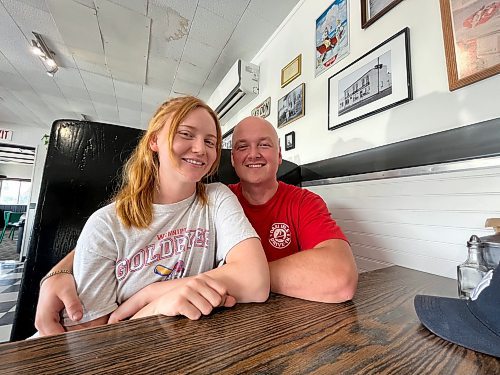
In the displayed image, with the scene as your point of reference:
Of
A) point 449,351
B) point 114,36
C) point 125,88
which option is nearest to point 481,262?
point 449,351

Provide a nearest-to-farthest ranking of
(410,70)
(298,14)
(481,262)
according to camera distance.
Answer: (481,262)
(410,70)
(298,14)

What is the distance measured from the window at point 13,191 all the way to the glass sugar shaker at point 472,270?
14220mm

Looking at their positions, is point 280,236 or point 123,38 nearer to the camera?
point 280,236

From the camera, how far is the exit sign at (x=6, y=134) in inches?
226

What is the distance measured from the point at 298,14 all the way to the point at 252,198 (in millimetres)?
1768

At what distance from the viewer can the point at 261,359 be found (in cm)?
36

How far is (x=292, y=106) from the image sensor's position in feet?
6.56

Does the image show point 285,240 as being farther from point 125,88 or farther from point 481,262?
point 125,88

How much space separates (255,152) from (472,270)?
83cm

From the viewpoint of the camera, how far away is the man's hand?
61cm

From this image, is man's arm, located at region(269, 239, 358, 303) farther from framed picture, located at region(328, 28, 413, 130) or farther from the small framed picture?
the small framed picture

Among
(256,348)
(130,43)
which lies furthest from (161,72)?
(256,348)

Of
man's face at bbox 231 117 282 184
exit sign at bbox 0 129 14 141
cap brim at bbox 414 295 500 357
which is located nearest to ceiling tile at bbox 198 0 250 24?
man's face at bbox 231 117 282 184

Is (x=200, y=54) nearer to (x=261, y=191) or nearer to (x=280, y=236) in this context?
(x=261, y=191)
